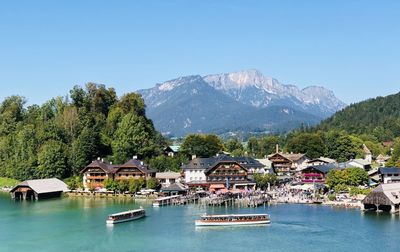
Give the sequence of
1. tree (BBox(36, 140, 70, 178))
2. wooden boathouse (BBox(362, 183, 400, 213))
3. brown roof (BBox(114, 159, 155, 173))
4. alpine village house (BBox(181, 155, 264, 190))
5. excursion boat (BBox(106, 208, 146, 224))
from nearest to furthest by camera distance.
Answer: excursion boat (BBox(106, 208, 146, 224)) < wooden boathouse (BBox(362, 183, 400, 213)) < alpine village house (BBox(181, 155, 264, 190)) < brown roof (BBox(114, 159, 155, 173)) < tree (BBox(36, 140, 70, 178))

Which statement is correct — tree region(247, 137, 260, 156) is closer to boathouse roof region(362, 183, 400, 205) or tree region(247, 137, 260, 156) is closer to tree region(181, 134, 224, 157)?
tree region(181, 134, 224, 157)

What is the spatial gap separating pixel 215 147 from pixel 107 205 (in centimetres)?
3053

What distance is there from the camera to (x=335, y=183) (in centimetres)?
5709

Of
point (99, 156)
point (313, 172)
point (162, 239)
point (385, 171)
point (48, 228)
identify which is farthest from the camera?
point (99, 156)

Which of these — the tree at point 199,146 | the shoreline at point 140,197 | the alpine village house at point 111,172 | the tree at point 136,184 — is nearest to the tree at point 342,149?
the tree at point 199,146

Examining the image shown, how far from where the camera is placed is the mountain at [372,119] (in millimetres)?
122000

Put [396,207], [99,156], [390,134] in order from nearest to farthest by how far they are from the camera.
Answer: [396,207]
[99,156]
[390,134]

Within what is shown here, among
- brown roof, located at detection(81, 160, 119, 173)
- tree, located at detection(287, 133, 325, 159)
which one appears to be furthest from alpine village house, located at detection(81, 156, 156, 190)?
tree, located at detection(287, 133, 325, 159)

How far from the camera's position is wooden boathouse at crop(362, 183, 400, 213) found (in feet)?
151

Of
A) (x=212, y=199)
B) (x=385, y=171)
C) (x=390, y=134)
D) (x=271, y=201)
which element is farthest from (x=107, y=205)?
(x=390, y=134)

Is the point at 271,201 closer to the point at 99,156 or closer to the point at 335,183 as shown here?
the point at 335,183

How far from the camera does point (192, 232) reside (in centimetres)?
3931

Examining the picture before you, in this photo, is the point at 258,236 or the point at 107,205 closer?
the point at 258,236

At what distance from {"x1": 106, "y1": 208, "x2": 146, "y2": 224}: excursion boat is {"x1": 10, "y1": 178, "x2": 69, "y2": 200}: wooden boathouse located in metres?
20.0
